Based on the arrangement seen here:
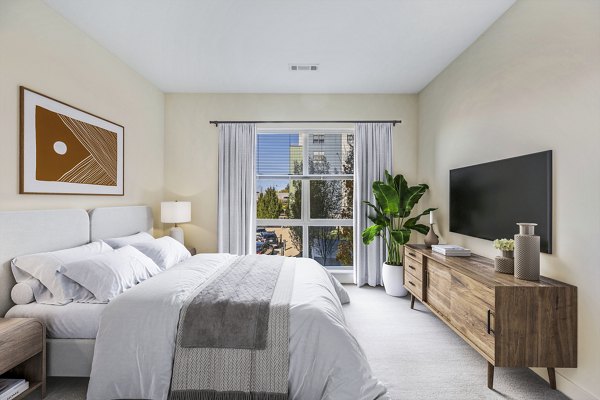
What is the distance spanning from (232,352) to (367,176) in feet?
10.4

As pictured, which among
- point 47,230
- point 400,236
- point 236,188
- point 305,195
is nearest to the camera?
point 47,230

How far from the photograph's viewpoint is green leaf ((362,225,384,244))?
4031 mm

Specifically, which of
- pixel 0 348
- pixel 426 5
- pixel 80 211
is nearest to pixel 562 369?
pixel 426 5

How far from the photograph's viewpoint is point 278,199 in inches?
184

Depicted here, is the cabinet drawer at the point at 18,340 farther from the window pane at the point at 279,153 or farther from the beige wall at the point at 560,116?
the beige wall at the point at 560,116

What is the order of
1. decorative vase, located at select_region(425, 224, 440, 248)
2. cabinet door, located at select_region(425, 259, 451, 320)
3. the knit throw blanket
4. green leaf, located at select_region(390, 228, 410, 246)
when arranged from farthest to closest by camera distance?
green leaf, located at select_region(390, 228, 410, 246), decorative vase, located at select_region(425, 224, 440, 248), cabinet door, located at select_region(425, 259, 451, 320), the knit throw blanket

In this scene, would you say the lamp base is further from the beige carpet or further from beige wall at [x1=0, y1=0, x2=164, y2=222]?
the beige carpet

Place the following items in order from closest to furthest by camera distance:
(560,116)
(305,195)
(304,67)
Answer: (560,116) < (304,67) < (305,195)

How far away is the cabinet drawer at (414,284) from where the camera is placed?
323 cm

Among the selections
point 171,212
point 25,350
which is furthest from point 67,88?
point 25,350

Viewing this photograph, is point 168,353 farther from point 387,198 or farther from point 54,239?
point 387,198

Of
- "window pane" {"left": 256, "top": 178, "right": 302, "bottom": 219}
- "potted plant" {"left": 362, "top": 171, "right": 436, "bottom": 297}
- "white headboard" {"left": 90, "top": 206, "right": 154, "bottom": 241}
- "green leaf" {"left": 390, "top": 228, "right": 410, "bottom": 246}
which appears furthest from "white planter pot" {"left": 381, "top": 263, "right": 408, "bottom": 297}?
"white headboard" {"left": 90, "top": 206, "right": 154, "bottom": 241}

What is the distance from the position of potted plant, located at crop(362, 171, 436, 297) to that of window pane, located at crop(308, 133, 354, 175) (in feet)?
2.31

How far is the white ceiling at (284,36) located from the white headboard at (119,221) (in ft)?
5.42
